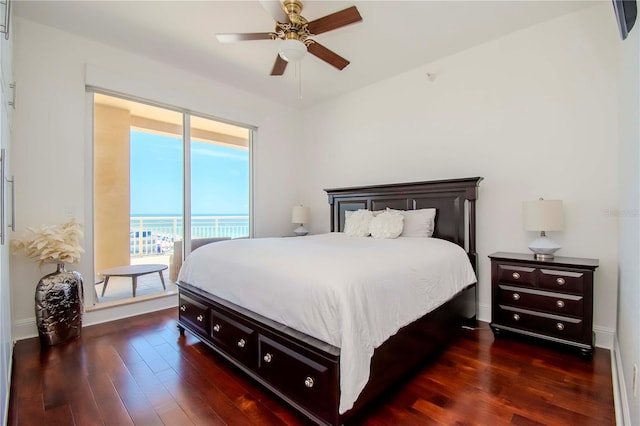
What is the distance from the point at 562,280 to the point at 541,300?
0.23 meters

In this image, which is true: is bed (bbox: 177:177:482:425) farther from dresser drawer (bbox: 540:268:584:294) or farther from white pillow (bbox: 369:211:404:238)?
dresser drawer (bbox: 540:268:584:294)

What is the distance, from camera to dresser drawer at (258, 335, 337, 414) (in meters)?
1.48

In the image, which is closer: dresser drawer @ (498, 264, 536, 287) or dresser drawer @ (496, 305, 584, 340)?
dresser drawer @ (496, 305, 584, 340)

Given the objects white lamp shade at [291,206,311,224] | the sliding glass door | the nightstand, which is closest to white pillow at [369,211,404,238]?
the nightstand

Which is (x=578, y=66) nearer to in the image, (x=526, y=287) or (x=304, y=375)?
(x=526, y=287)

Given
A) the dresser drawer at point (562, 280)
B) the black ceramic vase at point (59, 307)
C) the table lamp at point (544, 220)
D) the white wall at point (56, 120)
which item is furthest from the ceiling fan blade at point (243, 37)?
the dresser drawer at point (562, 280)

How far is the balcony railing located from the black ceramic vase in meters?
0.91

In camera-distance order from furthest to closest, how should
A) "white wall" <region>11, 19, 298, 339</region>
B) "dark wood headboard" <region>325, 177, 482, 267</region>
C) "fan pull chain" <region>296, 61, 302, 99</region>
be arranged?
1. "fan pull chain" <region>296, 61, 302, 99</region>
2. "dark wood headboard" <region>325, 177, 482, 267</region>
3. "white wall" <region>11, 19, 298, 339</region>

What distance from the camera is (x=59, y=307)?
101 inches

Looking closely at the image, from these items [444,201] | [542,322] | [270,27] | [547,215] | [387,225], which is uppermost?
[270,27]

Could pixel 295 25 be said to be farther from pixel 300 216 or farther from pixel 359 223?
pixel 300 216

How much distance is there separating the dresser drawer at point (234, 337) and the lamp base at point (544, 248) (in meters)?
2.44

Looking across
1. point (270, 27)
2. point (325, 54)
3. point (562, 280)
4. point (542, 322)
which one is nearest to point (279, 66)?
point (270, 27)

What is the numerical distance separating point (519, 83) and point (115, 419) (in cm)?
418
